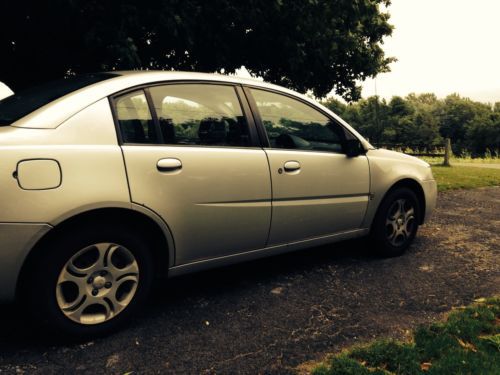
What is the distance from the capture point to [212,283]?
12.5 feet

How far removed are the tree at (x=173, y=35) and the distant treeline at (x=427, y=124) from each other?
7907 centimetres

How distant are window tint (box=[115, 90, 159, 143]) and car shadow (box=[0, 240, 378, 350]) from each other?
1.21 metres

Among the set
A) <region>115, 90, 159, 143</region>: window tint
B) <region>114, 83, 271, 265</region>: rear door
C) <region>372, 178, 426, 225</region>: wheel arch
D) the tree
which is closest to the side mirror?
<region>372, 178, 426, 225</region>: wheel arch

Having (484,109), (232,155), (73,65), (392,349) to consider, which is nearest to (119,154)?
(232,155)

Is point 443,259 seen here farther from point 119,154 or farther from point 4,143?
point 4,143

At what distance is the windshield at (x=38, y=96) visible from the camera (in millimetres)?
2701

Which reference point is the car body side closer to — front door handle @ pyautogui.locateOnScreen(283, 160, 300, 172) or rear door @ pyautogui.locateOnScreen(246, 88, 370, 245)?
rear door @ pyautogui.locateOnScreen(246, 88, 370, 245)

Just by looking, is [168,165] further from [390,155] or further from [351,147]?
[390,155]

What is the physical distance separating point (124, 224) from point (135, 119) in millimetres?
661

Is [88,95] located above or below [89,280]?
above

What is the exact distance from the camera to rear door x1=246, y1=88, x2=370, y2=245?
11.5 ft

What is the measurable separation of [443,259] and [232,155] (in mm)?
2610

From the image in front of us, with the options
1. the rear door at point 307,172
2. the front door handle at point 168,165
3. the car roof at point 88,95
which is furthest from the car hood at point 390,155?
the front door handle at point 168,165

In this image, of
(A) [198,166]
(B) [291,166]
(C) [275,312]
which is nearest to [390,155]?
(B) [291,166]
